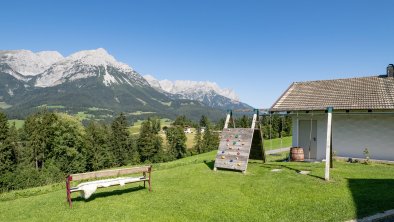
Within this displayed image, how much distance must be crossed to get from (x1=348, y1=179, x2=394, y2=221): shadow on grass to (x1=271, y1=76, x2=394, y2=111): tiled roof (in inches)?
281

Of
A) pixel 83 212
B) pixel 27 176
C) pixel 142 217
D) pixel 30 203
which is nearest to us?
pixel 142 217

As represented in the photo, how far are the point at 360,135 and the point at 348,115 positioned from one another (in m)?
1.46

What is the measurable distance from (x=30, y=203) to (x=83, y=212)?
3.29 m

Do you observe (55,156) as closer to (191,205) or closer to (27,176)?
(27,176)

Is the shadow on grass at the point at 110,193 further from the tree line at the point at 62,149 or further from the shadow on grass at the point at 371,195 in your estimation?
the tree line at the point at 62,149

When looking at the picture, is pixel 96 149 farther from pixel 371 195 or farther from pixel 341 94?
pixel 371 195

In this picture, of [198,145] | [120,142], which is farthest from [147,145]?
[198,145]

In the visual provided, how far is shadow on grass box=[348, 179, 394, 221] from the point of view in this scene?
31.4ft

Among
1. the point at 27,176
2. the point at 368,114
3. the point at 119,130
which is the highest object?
the point at 368,114

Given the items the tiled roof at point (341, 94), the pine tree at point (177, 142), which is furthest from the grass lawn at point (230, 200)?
the pine tree at point (177, 142)

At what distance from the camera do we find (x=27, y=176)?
44875 mm

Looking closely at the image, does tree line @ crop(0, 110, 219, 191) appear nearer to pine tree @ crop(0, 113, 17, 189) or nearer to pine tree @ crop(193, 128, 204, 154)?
pine tree @ crop(0, 113, 17, 189)

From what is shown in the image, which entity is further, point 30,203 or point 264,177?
point 264,177

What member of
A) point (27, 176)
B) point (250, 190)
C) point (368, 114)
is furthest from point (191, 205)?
point (27, 176)
